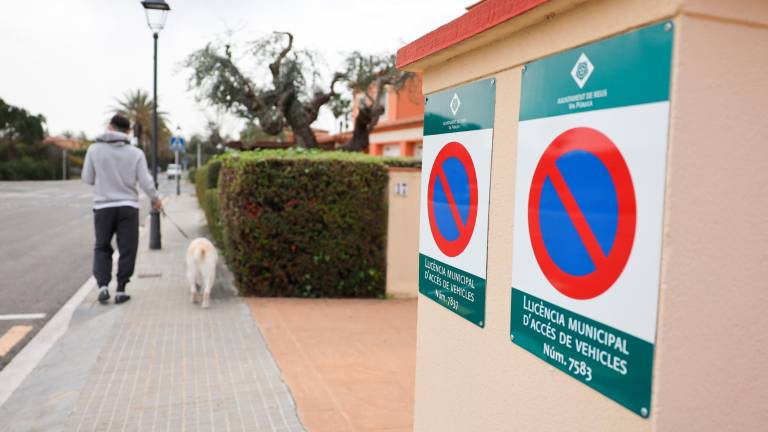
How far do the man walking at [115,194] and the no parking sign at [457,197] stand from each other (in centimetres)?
496

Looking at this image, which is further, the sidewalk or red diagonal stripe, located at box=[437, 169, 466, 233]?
the sidewalk

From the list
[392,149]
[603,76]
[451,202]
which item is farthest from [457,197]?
[392,149]

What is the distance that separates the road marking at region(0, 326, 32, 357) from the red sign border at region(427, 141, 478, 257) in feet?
15.1

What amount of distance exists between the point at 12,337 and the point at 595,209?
600cm

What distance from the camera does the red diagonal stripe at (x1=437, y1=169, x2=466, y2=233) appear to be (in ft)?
7.66

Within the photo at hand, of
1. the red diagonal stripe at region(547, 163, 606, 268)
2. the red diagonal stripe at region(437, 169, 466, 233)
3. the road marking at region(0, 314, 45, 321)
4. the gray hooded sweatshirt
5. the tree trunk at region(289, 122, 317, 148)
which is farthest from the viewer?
the tree trunk at region(289, 122, 317, 148)

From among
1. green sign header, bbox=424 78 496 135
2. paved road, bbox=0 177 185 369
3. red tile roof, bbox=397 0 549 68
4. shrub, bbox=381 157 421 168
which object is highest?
red tile roof, bbox=397 0 549 68

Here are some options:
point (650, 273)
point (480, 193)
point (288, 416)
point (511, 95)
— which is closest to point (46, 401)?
point (288, 416)

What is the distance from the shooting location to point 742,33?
4.61 feet

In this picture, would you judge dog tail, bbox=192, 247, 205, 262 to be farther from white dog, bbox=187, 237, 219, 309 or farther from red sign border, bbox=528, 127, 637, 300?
red sign border, bbox=528, 127, 637, 300

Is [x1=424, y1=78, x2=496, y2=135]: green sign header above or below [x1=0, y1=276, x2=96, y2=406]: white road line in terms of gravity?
above

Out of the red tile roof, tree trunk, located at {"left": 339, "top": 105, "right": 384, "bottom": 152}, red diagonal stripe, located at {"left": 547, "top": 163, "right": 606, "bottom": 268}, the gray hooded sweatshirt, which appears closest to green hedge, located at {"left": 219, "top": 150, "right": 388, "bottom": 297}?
the gray hooded sweatshirt

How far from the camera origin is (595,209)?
5.13 feet

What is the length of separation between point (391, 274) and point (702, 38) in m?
6.33
